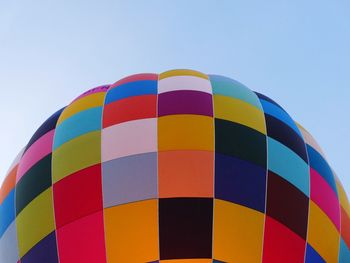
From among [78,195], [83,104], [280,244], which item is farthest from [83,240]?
[280,244]

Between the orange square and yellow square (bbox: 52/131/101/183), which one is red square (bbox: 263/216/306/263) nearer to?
the orange square

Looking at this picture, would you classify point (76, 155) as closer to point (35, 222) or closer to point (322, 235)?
point (35, 222)

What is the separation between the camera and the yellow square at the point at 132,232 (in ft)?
18.6

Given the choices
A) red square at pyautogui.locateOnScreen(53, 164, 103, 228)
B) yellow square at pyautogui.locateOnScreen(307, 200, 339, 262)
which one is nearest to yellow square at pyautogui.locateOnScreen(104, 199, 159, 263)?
red square at pyautogui.locateOnScreen(53, 164, 103, 228)

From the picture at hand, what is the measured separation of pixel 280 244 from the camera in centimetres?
599

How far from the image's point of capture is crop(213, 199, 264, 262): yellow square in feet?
18.9

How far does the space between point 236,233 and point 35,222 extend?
7.16ft

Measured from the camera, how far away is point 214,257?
570 cm

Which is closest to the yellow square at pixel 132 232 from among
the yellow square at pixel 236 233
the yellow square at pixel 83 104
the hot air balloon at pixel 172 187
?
the hot air balloon at pixel 172 187

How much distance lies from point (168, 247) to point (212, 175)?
90 centimetres

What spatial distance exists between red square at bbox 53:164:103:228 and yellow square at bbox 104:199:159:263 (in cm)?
21

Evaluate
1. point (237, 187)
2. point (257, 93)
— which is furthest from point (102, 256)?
point (257, 93)

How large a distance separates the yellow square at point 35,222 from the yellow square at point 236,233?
1.77m

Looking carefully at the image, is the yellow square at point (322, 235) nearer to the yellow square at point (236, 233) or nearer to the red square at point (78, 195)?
the yellow square at point (236, 233)
